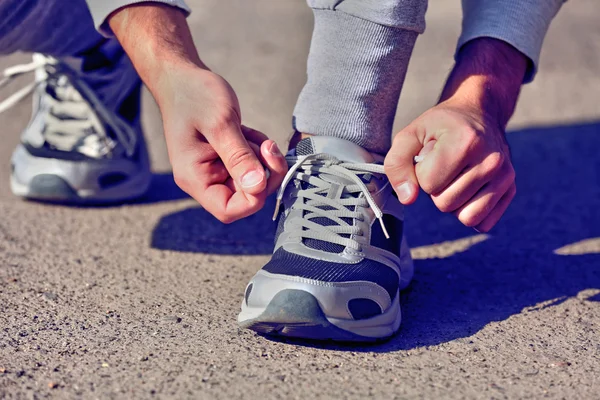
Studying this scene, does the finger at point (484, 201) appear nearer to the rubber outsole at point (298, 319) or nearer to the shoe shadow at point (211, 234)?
the rubber outsole at point (298, 319)

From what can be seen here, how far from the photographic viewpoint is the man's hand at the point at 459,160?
4.26 ft

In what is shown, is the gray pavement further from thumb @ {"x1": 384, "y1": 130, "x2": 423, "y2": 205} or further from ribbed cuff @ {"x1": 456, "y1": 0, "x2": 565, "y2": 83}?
ribbed cuff @ {"x1": 456, "y1": 0, "x2": 565, "y2": 83}

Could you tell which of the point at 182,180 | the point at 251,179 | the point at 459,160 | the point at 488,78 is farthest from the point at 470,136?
the point at 182,180

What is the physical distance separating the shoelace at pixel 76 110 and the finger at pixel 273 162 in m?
0.86

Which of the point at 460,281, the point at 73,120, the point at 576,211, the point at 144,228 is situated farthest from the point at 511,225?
the point at 73,120

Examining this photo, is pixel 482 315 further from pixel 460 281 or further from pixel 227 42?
pixel 227 42

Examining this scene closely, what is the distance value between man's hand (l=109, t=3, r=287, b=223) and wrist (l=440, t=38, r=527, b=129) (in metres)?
0.38

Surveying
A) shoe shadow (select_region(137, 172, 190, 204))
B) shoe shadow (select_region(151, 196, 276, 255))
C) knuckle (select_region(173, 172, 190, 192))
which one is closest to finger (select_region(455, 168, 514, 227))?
knuckle (select_region(173, 172, 190, 192))

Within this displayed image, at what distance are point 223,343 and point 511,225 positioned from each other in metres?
1.02

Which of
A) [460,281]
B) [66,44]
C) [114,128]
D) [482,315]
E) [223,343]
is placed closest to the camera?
[223,343]

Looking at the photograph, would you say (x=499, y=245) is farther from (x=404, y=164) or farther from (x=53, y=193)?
(x=53, y=193)

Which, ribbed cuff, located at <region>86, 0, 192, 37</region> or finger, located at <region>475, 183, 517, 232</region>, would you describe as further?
ribbed cuff, located at <region>86, 0, 192, 37</region>

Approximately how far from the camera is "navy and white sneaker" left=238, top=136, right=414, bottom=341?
128 cm

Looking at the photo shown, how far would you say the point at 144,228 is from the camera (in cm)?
199
